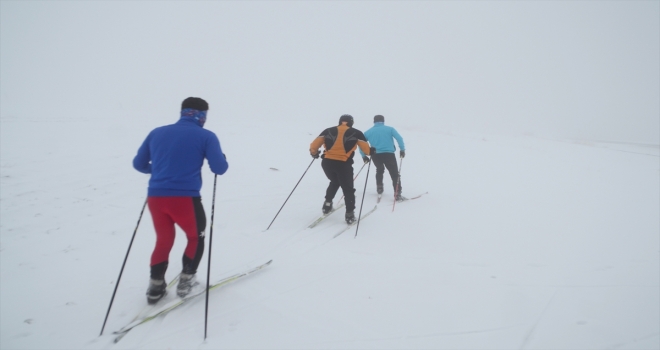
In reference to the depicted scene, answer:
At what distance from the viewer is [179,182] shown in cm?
293

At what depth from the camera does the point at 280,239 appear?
5004 mm

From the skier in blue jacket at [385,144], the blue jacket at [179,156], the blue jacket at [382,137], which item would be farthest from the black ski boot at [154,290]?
the blue jacket at [382,137]

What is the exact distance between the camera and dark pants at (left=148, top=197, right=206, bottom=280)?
2.94 metres

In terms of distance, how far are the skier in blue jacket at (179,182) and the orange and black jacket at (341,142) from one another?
8.64ft

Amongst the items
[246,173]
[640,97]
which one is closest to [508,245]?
[246,173]

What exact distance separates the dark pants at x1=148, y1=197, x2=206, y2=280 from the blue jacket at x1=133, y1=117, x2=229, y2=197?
3.5 inches

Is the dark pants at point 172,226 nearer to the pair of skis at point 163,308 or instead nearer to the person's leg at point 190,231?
the person's leg at point 190,231

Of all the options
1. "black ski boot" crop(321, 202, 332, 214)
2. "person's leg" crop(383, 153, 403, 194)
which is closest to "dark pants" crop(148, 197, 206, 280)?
"black ski boot" crop(321, 202, 332, 214)

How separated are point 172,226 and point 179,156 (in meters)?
0.74

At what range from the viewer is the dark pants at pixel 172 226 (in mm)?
2943

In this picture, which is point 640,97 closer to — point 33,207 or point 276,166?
point 276,166

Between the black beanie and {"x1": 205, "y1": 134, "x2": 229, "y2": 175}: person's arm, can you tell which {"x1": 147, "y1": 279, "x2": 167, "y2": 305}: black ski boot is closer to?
{"x1": 205, "y1": 134, "x2": 229, "y2": 175}: person's arm

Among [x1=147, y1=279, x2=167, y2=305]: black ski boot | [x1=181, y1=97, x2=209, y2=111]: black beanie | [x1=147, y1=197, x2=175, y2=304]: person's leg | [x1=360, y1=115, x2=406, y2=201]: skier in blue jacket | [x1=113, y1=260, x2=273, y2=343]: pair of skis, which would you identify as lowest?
[x1=113, y1=260, x2=273, y2=343]: pair of skis

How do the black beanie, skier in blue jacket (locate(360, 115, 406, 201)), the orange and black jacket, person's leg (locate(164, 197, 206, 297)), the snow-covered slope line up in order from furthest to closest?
skier in blue jacket (locate(360, 115, 406, 201)) < the orange and black jacket < the black beanie < person's leg (locate(164, 197, 206, 297)) < the snow-covered slope
